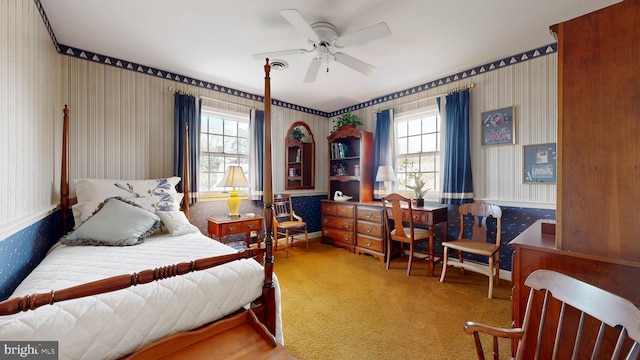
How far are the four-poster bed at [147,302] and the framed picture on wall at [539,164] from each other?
2819 millimetres

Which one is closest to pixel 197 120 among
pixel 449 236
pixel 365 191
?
pixel 365 191

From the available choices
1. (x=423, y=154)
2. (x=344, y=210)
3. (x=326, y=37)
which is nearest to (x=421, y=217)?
(x=423, y=154)

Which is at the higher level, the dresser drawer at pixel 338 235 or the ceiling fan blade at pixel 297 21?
the ceiling fan blade at pixel 297 21

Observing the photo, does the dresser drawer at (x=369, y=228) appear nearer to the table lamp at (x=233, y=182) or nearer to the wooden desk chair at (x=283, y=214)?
the wooden desk chair at (x=283, y=214)

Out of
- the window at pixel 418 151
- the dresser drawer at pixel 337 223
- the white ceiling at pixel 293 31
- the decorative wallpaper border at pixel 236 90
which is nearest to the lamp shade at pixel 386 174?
the window at pixel 418 151

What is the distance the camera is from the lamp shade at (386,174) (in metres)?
3.70

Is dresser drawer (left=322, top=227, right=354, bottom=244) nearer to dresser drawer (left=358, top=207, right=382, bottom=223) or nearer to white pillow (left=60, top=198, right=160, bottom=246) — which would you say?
dresser drawer (left=358, top=207, right=382, bottom=223)

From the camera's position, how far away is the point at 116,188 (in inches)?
94.6

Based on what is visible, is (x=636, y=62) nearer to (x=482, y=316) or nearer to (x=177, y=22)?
(x=482, y=316)

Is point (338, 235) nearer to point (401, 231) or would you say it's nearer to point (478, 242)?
point (401, 231)

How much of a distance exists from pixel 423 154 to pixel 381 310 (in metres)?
2.31

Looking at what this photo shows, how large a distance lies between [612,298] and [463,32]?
231cm

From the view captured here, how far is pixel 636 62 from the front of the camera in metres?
1.05

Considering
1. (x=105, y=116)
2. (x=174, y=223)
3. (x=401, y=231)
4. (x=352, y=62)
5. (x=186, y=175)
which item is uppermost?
(x=352, y=62)
